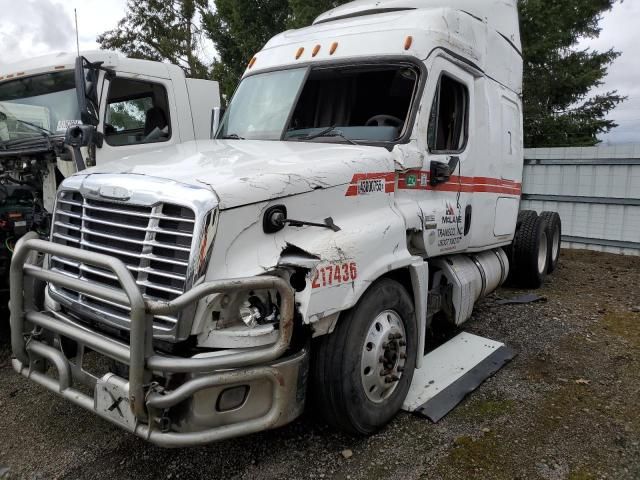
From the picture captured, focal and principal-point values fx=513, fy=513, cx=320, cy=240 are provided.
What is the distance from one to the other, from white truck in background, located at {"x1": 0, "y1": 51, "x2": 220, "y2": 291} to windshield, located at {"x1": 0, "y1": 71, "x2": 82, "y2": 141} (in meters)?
0.01

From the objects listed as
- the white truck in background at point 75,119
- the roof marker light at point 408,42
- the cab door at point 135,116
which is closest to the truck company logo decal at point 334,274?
the roof marker light at point 408,42

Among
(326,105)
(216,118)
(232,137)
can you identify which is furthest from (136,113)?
(326,105)

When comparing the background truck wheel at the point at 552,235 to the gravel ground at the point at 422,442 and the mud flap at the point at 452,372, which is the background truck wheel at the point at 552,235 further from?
the mud flap at the point at 452,372

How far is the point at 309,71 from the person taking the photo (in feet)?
13.9

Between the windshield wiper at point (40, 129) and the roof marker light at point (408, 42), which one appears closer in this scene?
the roof marker light at point (408, 42)

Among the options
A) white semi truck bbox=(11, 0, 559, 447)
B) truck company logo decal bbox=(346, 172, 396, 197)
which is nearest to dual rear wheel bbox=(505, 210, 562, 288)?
white semi truck bbox=(11, 0, 559, 447)

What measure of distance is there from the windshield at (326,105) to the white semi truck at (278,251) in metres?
0.02

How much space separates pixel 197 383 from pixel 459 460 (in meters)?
1.72

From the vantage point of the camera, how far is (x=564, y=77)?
1570cm

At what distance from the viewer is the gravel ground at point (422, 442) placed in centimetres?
304

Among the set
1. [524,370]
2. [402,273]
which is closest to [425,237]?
[402,273]

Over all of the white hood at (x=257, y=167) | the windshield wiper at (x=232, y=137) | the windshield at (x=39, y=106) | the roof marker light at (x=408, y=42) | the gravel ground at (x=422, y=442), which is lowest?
the gravel ground at (x=422, y=442)

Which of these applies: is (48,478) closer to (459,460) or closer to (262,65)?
(459,460)

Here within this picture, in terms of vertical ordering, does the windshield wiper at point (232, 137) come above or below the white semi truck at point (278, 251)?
above
